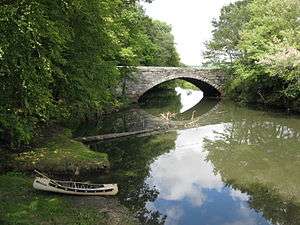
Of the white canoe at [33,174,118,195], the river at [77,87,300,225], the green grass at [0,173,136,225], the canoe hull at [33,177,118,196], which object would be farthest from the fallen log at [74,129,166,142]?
the green grass at [0,173,136,225]

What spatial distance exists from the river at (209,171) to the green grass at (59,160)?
1020mm

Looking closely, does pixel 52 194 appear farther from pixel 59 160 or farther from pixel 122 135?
pixel 122 135

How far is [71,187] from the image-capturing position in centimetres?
1795

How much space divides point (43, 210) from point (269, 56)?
114ft

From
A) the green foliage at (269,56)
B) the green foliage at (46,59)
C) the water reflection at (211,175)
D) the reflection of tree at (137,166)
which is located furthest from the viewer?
the green foliage at (269,56)

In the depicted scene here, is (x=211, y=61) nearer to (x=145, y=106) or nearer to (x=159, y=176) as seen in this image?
(x=145, y=106)

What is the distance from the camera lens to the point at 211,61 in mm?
69625

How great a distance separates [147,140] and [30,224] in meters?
19.0

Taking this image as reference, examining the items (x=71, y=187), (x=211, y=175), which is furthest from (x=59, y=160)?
(x=211, y=175)

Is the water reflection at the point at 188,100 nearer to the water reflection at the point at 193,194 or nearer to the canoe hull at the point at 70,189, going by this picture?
the water reflection at the point at 193,194

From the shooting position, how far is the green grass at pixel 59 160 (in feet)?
70.1

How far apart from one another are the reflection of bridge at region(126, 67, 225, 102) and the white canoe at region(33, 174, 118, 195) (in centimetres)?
3593

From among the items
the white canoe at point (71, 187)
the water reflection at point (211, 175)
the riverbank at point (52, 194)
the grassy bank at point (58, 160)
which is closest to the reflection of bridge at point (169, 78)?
the water reflection at point (211, 175)

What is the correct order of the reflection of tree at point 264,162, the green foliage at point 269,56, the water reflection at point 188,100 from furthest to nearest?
the water reflection at point 188,100 < the green foliage at point 269,56 < the reflection of tree at point 264,162
